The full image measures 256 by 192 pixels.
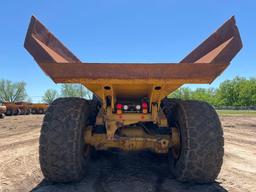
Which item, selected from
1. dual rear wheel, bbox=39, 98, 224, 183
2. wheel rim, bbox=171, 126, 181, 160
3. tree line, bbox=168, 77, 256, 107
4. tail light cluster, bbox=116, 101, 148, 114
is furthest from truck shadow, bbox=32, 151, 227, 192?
tree line, bbox=168, 77, 256, 107

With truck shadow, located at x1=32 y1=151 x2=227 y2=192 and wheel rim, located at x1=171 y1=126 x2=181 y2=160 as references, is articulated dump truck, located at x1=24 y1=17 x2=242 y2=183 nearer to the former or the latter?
wheel rim, located at x1=171 y1=126 x2=181 y2=160

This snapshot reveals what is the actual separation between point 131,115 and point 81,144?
90cm

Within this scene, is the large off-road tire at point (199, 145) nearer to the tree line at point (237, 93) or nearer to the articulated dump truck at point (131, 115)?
the articulated dump truck at point (131, 115)

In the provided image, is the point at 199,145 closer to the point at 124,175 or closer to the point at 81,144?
the point at 124,175

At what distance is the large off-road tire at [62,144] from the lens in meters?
4.05

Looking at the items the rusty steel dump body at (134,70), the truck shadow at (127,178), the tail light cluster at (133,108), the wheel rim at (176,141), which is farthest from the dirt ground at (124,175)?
the rusty steel dump body at (134,70)

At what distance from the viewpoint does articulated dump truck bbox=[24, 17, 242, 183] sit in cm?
378

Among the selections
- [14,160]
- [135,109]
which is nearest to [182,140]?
[135,109]

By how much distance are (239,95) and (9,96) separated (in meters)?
77.6

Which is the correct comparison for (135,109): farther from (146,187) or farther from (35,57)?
(35,57)

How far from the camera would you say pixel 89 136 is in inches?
178

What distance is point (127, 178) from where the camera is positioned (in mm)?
4703

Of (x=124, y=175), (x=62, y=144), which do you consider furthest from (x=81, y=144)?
(x=124, y=175)

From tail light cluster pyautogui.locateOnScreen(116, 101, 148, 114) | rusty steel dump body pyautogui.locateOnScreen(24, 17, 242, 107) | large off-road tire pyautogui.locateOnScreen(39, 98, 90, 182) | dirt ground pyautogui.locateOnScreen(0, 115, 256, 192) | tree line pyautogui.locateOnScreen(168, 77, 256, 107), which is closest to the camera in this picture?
rusty steel dump body pyautogui.locateOnScreen(24, 17, 242, 107)
